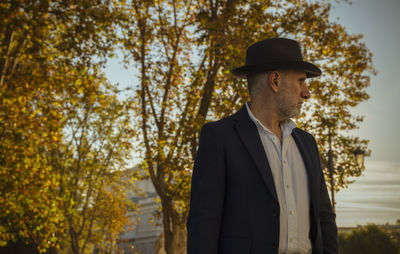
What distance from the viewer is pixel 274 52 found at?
2.80m

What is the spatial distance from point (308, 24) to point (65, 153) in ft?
52.3

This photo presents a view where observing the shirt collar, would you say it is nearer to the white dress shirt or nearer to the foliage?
the white dress shirt

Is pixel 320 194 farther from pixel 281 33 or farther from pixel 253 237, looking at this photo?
pixel 281 33

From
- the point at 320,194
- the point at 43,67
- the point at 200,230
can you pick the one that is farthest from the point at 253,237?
the point at 43,67

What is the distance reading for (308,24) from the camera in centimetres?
1434

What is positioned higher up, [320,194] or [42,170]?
[42,170]

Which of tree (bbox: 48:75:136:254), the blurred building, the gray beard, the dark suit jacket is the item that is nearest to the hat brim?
the gray beard

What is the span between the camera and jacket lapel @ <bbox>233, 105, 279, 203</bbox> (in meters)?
2.44

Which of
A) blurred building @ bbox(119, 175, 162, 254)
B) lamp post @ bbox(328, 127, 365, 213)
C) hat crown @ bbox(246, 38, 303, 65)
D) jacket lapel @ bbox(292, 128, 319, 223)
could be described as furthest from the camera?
A: blurred building @ bbox(119, 175, 162, 254)

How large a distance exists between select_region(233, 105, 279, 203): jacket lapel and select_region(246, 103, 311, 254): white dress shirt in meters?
0.05

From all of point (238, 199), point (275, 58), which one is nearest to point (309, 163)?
point (238, 199)

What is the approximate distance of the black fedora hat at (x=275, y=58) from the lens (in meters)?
2.74

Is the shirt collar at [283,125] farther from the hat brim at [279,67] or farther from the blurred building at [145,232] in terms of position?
the blurred building at [145,232]

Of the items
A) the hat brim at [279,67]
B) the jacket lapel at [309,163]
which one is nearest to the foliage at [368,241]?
the jacket lapel at [309,163]
